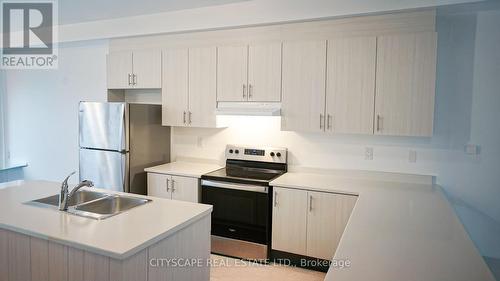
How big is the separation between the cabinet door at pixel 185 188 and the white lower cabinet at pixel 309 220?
87 centimetres

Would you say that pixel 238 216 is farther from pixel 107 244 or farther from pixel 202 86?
pixel 107 244

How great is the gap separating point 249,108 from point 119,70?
6.24 feet

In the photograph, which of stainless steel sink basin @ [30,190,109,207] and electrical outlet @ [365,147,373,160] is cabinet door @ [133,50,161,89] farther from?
electrical outlet @ [365,147,373,160]

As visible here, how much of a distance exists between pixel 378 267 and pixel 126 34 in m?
3.95

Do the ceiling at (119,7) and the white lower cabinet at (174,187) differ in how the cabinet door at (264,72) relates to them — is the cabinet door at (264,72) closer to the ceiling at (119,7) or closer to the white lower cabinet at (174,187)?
the ceiling at (119,7)

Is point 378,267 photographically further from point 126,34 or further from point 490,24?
point 126,34

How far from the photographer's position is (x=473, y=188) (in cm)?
303

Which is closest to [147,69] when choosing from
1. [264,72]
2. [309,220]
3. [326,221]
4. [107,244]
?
[264,72]

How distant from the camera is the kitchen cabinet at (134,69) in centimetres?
400

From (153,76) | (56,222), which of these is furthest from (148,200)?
(153,76)

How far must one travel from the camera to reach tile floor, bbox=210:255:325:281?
9.92 feet

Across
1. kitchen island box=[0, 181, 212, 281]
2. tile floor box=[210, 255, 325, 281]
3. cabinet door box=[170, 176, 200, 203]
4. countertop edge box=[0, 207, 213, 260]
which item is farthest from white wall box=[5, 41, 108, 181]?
countertop edge box=[0, 207, 213, 260]

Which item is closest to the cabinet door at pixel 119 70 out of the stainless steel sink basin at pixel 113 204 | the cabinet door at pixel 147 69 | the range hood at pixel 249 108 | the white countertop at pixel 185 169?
the cabinet door at pixel 147 69

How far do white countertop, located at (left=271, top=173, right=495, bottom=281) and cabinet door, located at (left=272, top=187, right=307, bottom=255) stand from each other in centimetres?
54
